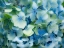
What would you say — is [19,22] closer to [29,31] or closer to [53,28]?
[29,31]

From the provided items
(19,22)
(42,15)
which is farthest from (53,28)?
(19,22)

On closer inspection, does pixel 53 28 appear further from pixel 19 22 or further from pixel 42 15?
pixel 19 22

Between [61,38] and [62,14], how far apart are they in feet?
0.50

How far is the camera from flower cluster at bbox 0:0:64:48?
895 millimetres

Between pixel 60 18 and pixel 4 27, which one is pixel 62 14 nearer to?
pixel 60 18

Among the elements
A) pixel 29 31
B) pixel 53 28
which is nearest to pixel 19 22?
pixel 29 31

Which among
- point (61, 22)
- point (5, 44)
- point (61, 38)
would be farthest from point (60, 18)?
point (5, 44)

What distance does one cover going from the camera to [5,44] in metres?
0.95

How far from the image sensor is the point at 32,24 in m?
0.93

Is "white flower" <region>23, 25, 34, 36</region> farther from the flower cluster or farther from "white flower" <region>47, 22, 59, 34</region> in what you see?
"white flower" <region>47, 22, 59, 34</region>

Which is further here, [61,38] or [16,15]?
[61,38]

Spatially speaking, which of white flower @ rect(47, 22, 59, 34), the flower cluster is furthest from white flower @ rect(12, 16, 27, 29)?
white flower @ rect(47, 22, 59, 34)

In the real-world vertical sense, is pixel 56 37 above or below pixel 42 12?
below

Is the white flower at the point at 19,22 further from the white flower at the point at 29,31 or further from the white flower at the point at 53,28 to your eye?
the white flower at the point at 53,28
